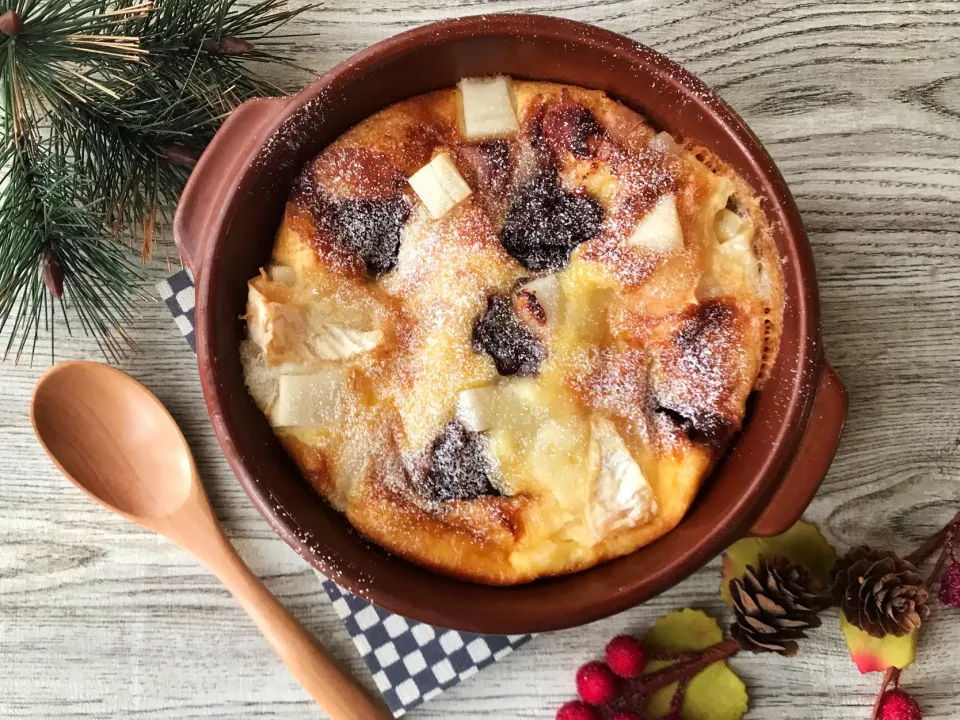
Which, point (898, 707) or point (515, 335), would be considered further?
point (898, 707)

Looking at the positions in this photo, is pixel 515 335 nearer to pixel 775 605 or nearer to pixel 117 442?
pixel 775 605

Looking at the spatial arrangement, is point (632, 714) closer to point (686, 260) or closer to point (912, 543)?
point (912, 543)

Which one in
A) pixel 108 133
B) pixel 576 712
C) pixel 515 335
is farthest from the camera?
pixel 576 712

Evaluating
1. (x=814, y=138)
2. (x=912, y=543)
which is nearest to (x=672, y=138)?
(x=814, y=138)

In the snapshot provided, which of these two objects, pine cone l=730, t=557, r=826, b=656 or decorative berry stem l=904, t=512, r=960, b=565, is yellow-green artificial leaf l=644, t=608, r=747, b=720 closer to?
pine cone l=730, t=557, r=826, b=656

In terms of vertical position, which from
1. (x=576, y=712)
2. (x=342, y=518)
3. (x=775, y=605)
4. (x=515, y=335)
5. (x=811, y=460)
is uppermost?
(x=515, y=335)

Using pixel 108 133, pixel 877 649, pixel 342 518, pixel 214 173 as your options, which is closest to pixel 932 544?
pixel 877 649

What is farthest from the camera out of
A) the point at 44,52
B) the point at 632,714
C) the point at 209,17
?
the point at 632,714
